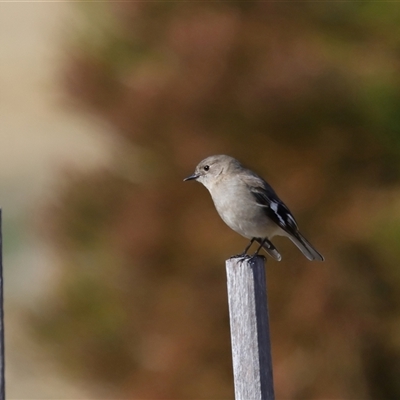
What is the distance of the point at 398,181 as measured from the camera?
7.73 meters

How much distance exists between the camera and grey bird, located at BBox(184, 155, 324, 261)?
5738 millimetres

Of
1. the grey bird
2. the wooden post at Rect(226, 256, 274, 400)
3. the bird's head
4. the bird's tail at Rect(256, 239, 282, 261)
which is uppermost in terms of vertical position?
the bird's head

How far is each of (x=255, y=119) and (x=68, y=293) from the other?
7.64 feet

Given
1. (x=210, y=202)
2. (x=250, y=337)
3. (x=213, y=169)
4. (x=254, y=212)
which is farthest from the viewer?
(x=210, y=202)

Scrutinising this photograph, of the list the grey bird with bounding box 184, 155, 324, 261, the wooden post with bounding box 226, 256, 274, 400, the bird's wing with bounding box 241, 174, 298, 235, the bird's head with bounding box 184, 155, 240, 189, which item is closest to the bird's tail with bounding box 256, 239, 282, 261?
the grey bird with bounding box 184, 155, 324, 261

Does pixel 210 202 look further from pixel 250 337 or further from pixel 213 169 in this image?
pixel 250 337

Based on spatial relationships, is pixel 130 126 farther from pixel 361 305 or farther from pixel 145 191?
pixel 361 305

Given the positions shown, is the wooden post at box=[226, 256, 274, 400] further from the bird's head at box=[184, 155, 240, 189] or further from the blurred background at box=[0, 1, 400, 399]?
the blurred background at box=[0, 1, 400, 399]

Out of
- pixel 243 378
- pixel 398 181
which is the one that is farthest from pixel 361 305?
pixel 243 378

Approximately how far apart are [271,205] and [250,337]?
265 centimetres

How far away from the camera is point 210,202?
7.92 metres

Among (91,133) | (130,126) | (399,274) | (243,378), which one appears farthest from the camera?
(91,133)

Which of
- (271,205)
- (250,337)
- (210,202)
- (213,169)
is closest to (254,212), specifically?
(271,205)

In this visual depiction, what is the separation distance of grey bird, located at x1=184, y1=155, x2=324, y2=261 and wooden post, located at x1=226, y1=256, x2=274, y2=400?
228 cm
